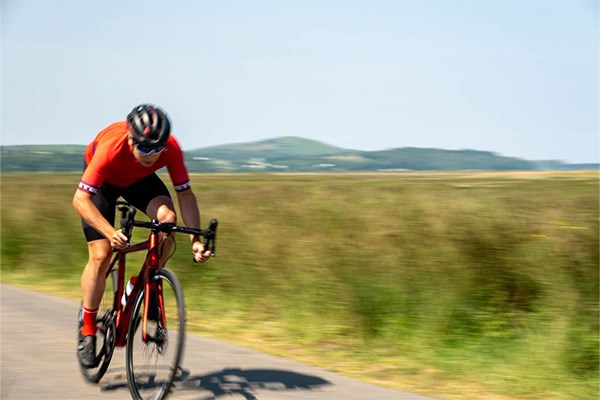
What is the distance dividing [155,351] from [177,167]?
4.01 feet

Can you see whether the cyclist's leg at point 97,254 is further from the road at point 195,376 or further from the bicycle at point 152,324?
the road at point 195,376

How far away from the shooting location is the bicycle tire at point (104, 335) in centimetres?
617

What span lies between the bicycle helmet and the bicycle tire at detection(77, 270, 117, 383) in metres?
1.33

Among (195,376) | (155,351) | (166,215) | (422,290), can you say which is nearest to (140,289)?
(155,351)

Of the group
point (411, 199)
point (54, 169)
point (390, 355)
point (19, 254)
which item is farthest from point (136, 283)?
point (54, 169)

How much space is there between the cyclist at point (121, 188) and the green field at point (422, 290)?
2053mm

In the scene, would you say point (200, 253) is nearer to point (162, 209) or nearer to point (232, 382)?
point (162, 209)

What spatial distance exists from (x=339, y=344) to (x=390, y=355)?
61cm

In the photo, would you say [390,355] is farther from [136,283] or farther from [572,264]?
[136,283]

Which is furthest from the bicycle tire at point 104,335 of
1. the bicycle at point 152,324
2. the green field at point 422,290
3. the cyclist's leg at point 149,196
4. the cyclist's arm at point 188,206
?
the green field at point 422,290

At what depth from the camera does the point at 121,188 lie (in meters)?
6.21

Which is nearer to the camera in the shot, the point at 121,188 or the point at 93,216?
the point at 93,216

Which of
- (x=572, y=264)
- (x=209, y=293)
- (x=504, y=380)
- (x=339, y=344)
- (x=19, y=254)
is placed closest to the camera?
(x=504, y=380)

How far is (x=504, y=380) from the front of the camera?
6.62 metres
